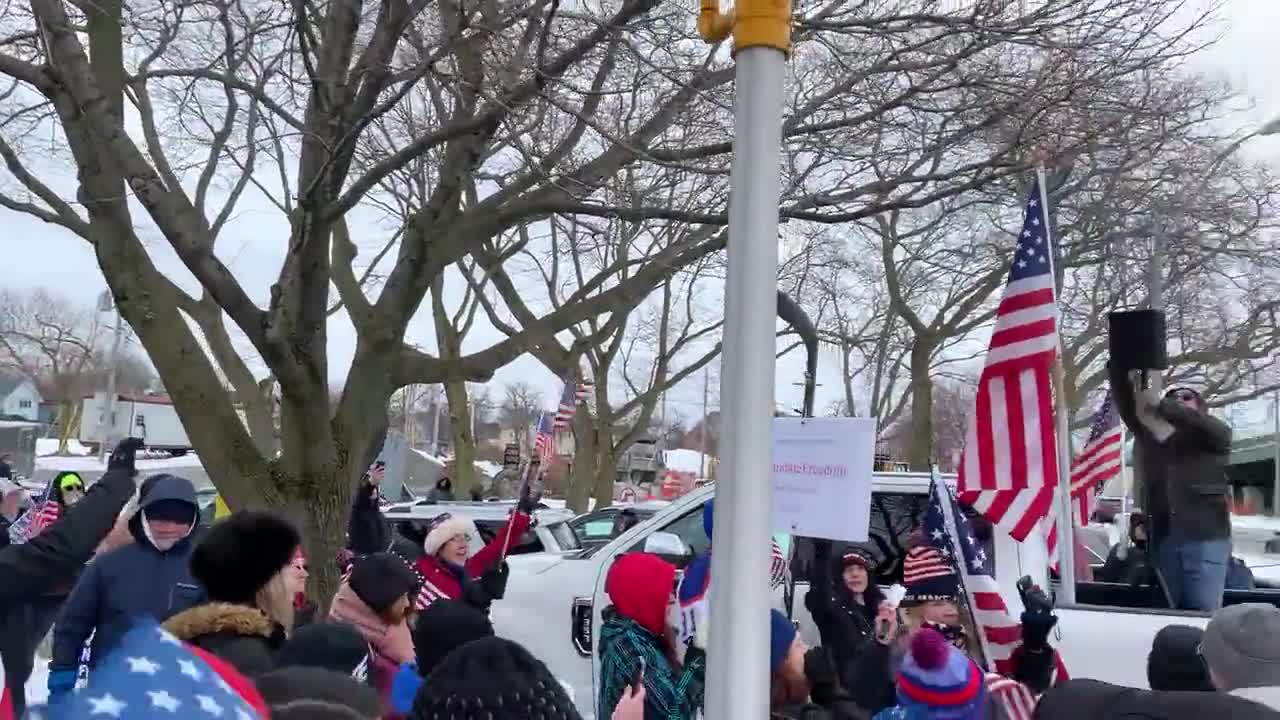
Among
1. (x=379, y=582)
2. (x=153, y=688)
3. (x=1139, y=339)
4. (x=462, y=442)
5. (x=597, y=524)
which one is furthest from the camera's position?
(x=462, y=442)

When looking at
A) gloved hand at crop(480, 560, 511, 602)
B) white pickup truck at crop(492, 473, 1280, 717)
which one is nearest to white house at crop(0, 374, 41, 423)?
white pickup truck at crop(492, 473, 1280, 717)

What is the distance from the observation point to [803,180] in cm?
798

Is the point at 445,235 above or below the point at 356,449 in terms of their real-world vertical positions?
above

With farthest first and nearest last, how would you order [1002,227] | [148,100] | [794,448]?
[1002,227] → [148,100] → [794,448]

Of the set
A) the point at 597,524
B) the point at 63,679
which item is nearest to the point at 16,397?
the point at 597,524

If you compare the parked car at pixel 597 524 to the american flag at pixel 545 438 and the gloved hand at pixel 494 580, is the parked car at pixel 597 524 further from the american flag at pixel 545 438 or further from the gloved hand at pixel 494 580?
the gloved hand at pixel 494 580

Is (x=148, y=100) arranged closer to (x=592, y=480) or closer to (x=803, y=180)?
(x=803, y=180)

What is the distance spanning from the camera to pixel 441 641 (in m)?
3.24

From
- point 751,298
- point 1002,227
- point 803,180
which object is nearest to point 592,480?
point 1002,227

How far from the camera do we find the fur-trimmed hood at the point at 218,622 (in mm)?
3248

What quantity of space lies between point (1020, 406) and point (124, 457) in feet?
11.7

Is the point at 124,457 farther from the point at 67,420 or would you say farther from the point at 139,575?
the point at 67,420

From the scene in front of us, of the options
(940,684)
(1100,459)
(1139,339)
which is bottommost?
(940,684)

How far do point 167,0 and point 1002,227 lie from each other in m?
12.2
